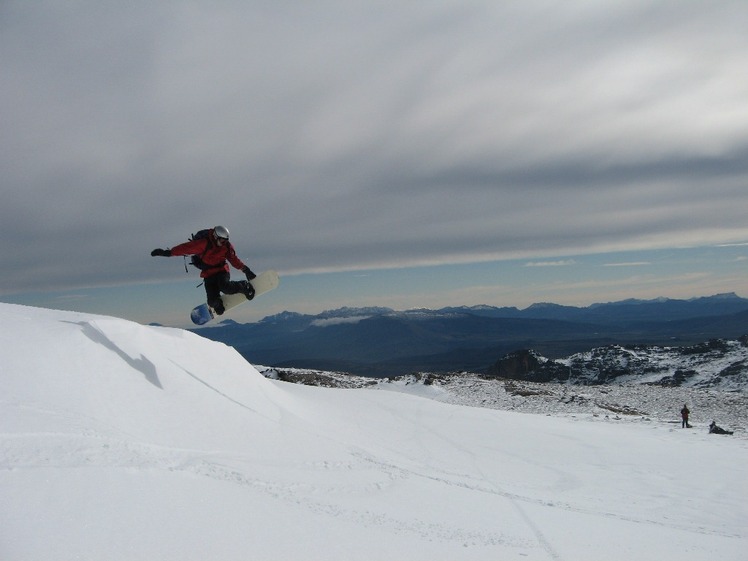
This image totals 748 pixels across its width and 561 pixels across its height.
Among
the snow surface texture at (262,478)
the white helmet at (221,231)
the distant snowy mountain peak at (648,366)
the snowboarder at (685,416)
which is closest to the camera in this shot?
the snow surface texture at (262,478)

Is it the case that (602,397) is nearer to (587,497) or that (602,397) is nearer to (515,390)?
(515,390)

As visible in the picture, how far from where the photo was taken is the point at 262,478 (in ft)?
26.6

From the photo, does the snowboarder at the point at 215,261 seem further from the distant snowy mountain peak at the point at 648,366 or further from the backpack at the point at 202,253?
the distant snowy mountain peak at the point at 648,366

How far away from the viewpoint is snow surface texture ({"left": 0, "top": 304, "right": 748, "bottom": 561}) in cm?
559

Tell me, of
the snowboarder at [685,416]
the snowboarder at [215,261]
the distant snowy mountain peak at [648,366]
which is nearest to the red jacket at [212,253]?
the snowboarder at [215,261]

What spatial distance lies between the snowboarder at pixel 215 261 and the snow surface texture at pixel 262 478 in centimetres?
230

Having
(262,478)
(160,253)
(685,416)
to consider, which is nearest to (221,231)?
(160,253)

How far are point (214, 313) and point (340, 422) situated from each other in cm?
608

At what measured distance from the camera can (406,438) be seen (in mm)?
16250

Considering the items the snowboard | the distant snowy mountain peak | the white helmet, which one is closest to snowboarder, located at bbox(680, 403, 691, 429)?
the snowboard

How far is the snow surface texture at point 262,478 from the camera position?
5.59m

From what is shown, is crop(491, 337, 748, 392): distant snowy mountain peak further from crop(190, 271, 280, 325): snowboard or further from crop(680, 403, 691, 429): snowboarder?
crop(190, 271, 280, 325): snowboard

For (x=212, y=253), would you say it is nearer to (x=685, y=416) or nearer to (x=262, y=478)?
(x=262, y=478)

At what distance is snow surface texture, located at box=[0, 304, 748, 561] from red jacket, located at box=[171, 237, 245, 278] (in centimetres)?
286
